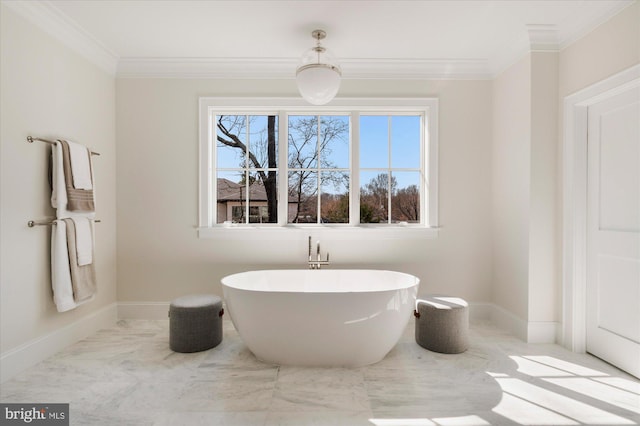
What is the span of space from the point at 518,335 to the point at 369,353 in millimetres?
1471

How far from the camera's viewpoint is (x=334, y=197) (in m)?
3.45

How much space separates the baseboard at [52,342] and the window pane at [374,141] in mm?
2838

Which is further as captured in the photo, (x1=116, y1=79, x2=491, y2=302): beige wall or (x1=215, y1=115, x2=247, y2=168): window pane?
(x1=215, y1=115, x2=247, y2=168): window pane

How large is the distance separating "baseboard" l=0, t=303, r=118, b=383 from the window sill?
1.11m

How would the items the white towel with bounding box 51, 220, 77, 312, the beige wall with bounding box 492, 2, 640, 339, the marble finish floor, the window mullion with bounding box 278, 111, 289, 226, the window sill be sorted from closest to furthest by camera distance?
the marble finish floor → the white towel with bounding box 51, 220, 77, 312 → the beige wall with bounding box 492, 2, 640, 339 → the window sill → the window mullion with bounding box 278, 111, 289, 226

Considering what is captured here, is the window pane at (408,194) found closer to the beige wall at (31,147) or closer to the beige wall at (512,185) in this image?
the beige wall at (512,185)

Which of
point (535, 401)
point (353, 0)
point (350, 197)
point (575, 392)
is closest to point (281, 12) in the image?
point (353, 0)

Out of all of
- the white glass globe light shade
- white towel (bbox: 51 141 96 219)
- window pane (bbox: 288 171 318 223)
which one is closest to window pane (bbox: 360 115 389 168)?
window pane (bbox: 288 171 318 223)

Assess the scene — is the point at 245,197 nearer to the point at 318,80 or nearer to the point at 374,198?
the point at 374,198

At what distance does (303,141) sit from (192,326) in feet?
6.55

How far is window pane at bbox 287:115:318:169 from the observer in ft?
11.3

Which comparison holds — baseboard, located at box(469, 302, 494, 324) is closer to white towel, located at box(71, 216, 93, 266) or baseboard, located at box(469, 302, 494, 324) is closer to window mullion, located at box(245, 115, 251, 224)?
window mullion, located at box(245, 115, 251, 224)

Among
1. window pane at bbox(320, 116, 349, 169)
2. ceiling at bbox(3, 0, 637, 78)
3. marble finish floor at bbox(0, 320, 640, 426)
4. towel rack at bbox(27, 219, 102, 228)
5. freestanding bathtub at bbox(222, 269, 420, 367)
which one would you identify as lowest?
marble finish floor at bbox(0, 320, 640, 426)

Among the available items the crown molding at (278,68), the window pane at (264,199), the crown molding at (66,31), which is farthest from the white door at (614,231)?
the crown molding at (66,31)
